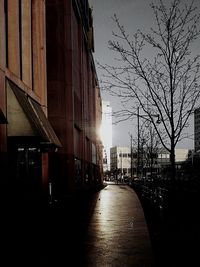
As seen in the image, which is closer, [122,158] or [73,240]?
[73,240]

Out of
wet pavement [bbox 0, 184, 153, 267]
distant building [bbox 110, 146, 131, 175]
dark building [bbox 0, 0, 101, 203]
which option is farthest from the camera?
distant building [bbox 110, 146, 131, 175]

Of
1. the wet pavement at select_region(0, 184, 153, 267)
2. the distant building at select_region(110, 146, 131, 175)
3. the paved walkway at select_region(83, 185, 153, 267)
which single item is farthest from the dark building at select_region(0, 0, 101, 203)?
the distant building at select_region(110, 146, 131, 175)

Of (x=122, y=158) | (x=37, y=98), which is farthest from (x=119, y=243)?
(x=122, y=158)

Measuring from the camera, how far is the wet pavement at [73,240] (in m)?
7.22

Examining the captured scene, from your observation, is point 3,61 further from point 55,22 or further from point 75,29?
point 75,29

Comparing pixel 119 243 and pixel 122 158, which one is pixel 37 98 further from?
pixel 122 158

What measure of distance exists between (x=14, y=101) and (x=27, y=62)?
398 centimetres

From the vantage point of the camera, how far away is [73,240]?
30.8 ft

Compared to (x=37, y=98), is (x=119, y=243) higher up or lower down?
lower down

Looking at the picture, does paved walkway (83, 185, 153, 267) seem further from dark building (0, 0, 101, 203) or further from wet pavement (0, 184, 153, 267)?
dark building (0, 0, 101, 203)

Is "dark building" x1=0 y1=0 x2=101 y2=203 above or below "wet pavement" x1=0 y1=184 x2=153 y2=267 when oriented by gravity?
above

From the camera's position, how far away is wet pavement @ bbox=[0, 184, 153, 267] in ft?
23.7

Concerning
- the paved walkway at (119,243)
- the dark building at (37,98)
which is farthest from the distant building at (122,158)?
the paved walkway at (119,243)

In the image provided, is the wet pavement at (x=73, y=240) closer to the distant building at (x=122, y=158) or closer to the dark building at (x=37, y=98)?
the dark building at (x=37, y=98)
